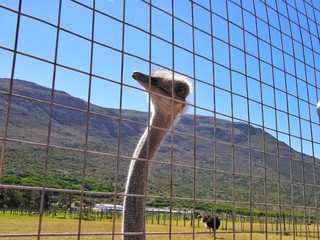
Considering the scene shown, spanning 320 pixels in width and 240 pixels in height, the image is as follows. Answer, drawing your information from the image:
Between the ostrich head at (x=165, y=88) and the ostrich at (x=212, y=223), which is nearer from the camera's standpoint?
the ostrich at (x=212, y=223)

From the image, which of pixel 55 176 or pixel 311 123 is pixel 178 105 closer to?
pixel 311 123

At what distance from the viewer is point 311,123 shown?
4145mm

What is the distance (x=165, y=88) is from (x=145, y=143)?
0.48m

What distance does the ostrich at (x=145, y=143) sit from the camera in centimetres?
334

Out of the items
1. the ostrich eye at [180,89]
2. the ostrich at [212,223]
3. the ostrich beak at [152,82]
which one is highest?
the ostrich eye at [180,89]

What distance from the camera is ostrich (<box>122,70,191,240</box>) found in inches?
131

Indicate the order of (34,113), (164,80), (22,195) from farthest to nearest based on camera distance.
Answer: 1. (34,113)
2. (22,195)
3. (164,80)

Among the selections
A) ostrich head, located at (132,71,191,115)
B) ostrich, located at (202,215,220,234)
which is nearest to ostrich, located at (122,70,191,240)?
ostrich head, located at (132,71,191,115)

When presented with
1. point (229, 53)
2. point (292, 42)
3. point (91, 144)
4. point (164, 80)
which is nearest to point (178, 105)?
point (164, 80)

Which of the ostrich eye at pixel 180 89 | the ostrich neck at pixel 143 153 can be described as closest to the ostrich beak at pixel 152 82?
the ostrich eye at pixel 180 89

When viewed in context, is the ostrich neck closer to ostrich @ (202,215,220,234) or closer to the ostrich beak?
the ostrich beak

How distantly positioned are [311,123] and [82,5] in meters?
2.63

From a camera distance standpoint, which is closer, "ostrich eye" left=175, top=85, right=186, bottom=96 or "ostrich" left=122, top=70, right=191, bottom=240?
"ostrich" left=122, top=70, right=191, bottom=240

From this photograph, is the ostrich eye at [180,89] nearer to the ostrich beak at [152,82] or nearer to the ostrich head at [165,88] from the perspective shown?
the ostrich head at [165,88]
